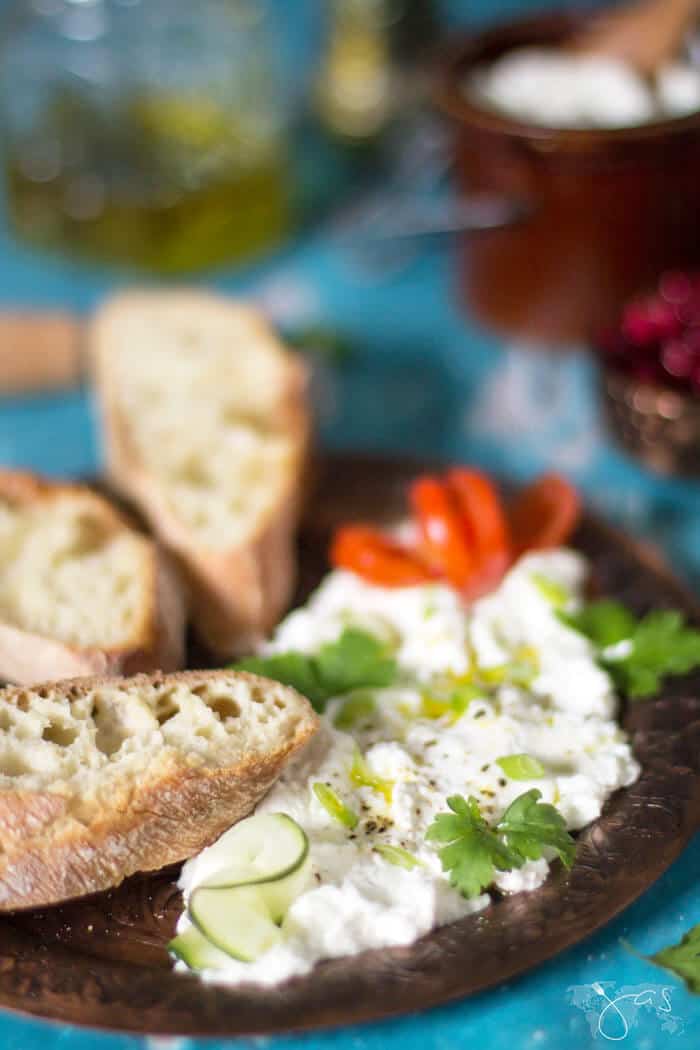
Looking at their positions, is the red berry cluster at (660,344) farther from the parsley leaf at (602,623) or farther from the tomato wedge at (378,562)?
the tomato wedge at (378,562)

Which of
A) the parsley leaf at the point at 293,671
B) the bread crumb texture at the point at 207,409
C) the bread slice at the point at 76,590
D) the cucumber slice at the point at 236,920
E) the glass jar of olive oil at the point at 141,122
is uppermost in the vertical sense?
the glass jar of olive oil at the point at 141,122

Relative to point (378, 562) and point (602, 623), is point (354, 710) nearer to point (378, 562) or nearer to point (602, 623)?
point (378, 562)

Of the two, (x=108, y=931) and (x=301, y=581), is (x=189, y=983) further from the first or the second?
(x=301, y=581)

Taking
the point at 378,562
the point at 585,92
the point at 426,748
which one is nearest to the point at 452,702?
the point at 426,748

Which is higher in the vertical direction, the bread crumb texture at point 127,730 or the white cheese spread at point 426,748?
the bread crumb texture at point 127,730

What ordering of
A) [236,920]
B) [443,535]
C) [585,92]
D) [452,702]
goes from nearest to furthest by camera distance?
[236,920]
[452,702]
[443,535]
[585,92]
